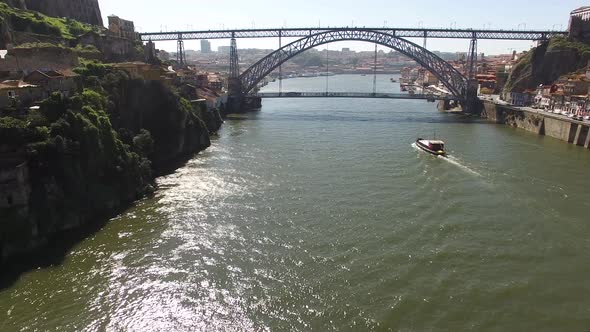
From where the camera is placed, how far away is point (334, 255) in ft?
58.0

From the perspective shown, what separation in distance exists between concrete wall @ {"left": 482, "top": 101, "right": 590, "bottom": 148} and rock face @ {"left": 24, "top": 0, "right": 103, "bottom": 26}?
6422cm

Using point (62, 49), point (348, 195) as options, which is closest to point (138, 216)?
point (348, 195)

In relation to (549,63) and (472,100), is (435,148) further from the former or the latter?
(549,63)

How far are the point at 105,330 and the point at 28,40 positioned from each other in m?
35.1

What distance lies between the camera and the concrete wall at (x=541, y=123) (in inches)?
1543

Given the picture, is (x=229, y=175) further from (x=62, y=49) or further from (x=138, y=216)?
(x=62, y=49)

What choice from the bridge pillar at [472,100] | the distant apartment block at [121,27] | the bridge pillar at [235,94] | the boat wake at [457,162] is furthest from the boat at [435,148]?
the distant apartment block at [121,27]

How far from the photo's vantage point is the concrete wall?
3919 cm

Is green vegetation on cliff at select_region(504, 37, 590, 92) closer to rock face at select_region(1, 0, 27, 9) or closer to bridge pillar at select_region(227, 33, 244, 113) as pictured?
bridge pillar at select_region(227, 33, 244, 113)

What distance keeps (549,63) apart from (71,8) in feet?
239

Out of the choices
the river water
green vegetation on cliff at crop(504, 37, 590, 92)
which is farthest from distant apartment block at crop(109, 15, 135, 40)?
green vegetation on cliff at crop(504, 37, 590, 92)

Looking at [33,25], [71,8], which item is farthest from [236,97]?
[71,8]

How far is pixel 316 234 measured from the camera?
19.7 metres

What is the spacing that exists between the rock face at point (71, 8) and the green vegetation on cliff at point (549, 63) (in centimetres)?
6838
